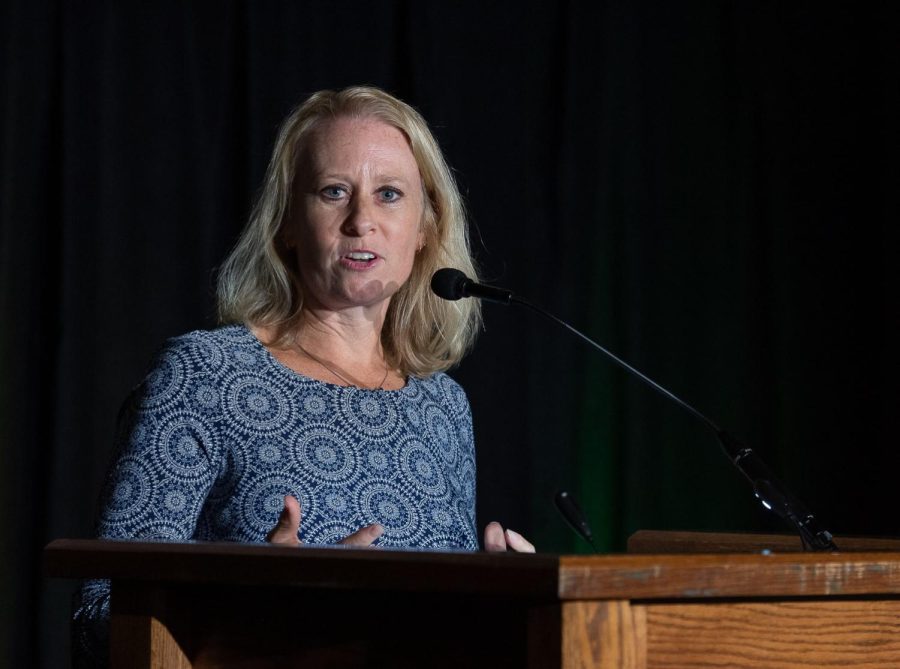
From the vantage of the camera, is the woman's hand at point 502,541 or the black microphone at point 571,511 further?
the black microphone at point 571,511

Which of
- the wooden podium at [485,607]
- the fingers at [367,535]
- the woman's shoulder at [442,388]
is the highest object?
the woman's shoulder at [442,388]

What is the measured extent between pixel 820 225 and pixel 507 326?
0.95m

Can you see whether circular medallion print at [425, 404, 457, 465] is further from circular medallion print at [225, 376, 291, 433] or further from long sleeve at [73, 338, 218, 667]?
long sleeve at [73, 338, 218, 667]

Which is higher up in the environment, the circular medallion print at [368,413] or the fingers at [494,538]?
the circular medallion print at [368,413]

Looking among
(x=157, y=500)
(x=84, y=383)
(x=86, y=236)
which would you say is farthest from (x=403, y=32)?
(x=157, y=500)

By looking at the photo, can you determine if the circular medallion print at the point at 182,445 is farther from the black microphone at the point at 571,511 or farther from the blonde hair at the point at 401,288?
the black microphone at the point at 571,511

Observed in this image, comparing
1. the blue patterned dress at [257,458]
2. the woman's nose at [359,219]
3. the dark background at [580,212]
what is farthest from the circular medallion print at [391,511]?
the dark background at [580,212]

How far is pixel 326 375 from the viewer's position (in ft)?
6.87

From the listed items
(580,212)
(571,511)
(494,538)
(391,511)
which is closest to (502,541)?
(494,538)

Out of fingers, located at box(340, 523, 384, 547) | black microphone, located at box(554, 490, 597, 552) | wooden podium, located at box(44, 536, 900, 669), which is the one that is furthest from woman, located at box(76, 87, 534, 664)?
wooden podium, located at box(44, 536, 900, 669)

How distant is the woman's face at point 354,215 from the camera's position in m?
2.11

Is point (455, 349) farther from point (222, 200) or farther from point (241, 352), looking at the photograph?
point (222, 200)

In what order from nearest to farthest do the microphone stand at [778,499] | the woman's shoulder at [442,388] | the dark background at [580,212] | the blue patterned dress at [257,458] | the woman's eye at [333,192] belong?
the microphone stand at [778,499] → the blue patterned dress at [257,458] → the woman's eye at [333,192] → the woman's shoulder at [442,388] → the dark background at [580,212]

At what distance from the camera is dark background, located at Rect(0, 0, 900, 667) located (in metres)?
3.13
